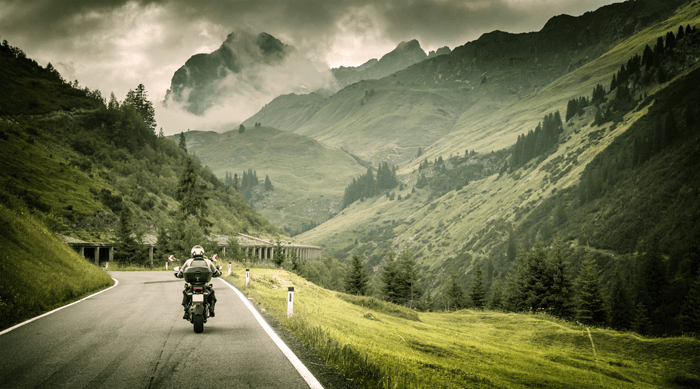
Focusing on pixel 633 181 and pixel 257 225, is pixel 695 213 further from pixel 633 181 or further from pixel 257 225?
pixel 257 225

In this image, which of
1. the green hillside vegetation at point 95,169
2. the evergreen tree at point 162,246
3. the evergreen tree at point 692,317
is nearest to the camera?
the evergreen tree at point 692,317

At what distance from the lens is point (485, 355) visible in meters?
18.7

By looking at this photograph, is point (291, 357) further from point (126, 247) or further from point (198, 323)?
point (126, 247)

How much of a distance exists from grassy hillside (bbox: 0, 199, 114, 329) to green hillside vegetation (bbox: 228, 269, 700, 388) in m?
7.77

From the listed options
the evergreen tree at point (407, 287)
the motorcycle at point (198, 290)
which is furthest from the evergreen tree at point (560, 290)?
the motorcycle at point (198, 290)

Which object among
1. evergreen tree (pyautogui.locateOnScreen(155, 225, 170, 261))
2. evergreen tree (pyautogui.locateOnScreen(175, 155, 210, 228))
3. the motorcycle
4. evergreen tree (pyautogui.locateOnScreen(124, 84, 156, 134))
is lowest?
evergreen tree (pyautogui.locateOnScreen(155, 225, 170, 261))

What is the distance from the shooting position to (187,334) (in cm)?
1040

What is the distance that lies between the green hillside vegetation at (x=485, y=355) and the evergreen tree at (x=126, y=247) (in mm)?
34523

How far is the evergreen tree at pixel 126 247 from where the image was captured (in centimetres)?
5550

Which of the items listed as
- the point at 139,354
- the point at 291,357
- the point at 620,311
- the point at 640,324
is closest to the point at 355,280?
the point at 640,324

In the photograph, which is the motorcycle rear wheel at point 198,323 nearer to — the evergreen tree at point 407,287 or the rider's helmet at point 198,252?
the rider's helmet at point 198,252

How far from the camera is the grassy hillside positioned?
12.2m

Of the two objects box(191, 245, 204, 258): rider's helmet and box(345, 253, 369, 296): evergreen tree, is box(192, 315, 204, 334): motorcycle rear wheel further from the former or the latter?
box(345, 253, 369, 296): evergreen tree

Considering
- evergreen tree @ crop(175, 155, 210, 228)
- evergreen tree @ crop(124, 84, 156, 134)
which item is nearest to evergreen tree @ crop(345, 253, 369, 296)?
evergreen tree @ crop(175, 155, 210, 228)
